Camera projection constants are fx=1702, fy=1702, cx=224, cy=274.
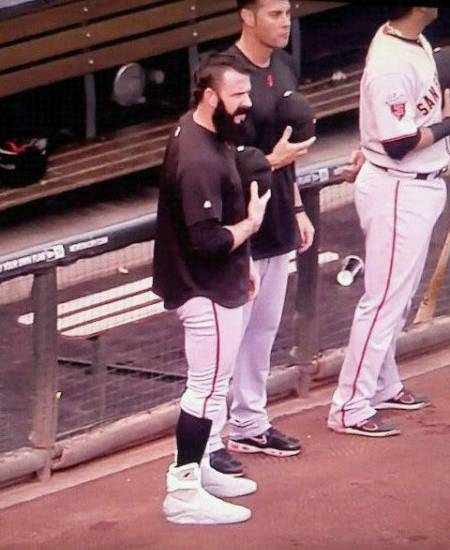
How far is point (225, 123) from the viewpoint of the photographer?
545cm

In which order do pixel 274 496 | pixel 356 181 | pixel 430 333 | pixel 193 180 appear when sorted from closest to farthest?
pixel 193 180 < pixel 274 496 < pixel 356 181 < pixel 430 333

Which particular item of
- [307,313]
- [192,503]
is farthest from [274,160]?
[307,313]

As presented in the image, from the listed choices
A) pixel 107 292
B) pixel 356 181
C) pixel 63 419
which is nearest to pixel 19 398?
pixel 63 419

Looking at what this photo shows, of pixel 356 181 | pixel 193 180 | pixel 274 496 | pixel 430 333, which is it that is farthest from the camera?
pixel 430 333

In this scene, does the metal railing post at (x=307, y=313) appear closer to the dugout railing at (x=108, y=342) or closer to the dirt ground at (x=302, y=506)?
the dugout railing at (x=108, y=342)

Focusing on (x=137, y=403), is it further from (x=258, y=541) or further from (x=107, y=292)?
(x=258, y=541)

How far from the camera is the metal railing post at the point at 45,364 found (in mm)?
6023

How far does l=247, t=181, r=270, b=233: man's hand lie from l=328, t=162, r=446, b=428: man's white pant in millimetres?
711

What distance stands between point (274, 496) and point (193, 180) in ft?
4.03

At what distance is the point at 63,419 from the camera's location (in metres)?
6.39

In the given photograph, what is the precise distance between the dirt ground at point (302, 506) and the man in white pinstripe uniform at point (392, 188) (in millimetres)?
210

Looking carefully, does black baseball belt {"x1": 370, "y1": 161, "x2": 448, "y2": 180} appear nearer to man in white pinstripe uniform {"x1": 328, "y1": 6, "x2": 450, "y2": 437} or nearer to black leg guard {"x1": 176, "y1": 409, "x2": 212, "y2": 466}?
man in white pinstripe uniform {"x1": 328, "y1": 6, "x2": 450, "y2": 437}

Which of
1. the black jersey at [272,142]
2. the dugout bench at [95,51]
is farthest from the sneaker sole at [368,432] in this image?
the dugout bench at [95,51]

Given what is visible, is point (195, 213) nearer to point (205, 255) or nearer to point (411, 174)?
point (205, 255)
